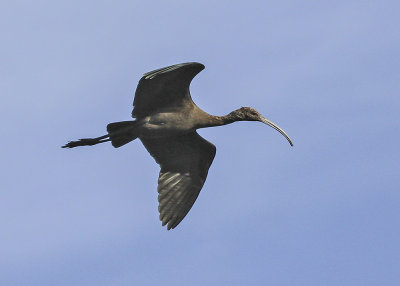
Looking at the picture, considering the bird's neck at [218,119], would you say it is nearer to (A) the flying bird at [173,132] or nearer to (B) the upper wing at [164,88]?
(A) the flying bird at [173,132]

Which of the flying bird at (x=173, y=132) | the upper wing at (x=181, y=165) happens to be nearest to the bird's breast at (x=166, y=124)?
the flying bird at (x=173, y=132)

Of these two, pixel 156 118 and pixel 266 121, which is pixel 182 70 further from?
A: pixel 266 121

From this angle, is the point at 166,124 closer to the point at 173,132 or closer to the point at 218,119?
the point at 173,132

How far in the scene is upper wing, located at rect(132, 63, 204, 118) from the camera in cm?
2473

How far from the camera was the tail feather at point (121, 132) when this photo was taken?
2623 cm

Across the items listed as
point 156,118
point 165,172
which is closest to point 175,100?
point 156,118

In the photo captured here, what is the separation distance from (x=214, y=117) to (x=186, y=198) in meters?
2.37

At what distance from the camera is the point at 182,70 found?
81.7 ft

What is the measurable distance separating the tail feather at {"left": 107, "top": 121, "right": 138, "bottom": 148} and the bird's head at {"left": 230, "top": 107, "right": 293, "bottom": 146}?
9.03 feet

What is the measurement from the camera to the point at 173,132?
26.3 m

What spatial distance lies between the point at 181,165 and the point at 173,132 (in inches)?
64.2

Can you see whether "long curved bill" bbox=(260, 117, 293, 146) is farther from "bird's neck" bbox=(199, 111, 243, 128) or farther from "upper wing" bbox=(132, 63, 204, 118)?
"upper wing" bbox=(132, 63, 204, 118)

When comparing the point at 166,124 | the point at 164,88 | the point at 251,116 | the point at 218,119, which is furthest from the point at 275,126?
the point at 164,88

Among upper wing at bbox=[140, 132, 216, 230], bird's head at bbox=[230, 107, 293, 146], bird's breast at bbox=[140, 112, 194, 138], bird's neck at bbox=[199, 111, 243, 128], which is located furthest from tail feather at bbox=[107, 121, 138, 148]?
bird's head at bbox=[230, 107, 293, 146]
